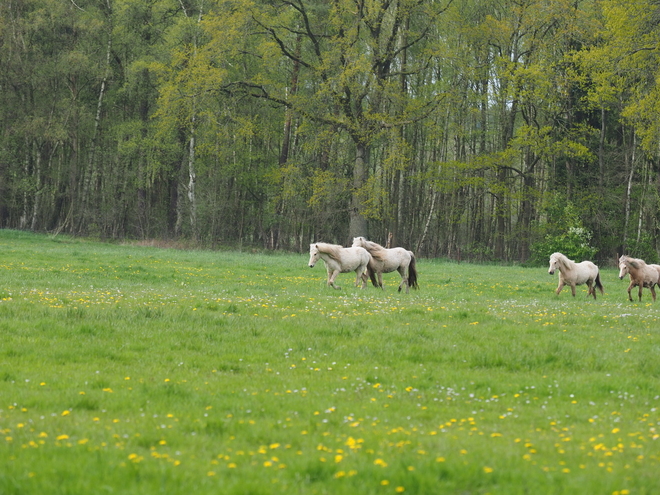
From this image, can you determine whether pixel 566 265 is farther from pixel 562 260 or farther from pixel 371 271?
pixel 371 271

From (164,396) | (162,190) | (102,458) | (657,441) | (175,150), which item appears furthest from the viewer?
(162,190)

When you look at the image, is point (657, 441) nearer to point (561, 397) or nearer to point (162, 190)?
point (561, 397)

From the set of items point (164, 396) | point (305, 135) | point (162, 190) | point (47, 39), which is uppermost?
point (47, 39)

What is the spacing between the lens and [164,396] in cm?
870

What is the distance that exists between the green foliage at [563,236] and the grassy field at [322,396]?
1063 inches

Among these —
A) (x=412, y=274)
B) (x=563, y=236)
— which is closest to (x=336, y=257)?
(x=412, y=274)

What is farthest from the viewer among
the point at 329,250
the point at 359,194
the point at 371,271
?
the point at 359,194

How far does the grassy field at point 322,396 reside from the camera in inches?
232

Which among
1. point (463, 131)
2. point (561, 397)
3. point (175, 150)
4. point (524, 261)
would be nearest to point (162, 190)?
point (175, 150)

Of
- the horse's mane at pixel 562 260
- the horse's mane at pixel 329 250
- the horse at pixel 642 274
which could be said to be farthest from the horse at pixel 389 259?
the horse at pixel 642 274

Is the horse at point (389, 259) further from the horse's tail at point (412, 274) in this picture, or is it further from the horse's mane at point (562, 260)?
the horse's mane at point (562, 260)

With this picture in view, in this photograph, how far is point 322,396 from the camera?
29.2 ft

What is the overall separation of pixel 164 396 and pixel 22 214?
212 ft

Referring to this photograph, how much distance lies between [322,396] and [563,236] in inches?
1559
